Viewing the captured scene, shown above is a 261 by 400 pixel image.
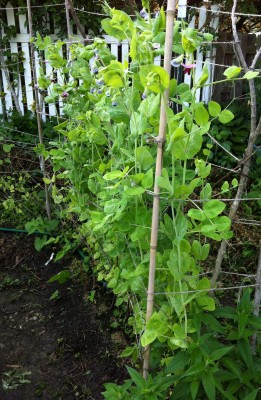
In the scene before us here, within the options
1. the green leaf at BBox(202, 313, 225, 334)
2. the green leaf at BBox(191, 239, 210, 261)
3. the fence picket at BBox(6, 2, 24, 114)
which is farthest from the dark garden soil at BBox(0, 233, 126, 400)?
the fence picket at BBox(6, 2, 24, 114)

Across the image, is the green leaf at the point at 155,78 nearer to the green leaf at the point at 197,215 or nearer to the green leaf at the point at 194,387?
the green leaf at the point at 197,215

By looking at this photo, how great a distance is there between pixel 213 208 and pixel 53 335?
1.69 m

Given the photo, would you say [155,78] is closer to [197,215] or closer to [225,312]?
[197,215]

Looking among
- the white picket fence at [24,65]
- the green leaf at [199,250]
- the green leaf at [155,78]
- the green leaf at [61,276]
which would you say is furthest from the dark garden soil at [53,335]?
the white picket fence at [24,65]

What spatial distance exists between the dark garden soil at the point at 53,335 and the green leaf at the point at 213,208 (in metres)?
1.36

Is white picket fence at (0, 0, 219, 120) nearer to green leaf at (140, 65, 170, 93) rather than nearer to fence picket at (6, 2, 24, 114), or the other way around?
fence picket at (6, 2, 24, 114)

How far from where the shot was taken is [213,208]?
1205 mm

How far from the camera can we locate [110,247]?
5.91 ft

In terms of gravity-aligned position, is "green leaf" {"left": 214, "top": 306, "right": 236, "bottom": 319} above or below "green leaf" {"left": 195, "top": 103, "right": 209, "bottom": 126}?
below

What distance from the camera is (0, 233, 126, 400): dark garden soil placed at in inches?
85.5

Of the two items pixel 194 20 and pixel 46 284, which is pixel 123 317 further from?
pixel 194 20

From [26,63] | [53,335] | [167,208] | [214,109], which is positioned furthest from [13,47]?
[214,109]

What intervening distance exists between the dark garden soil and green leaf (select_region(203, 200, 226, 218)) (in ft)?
4.46

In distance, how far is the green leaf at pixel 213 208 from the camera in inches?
A: 46.6
